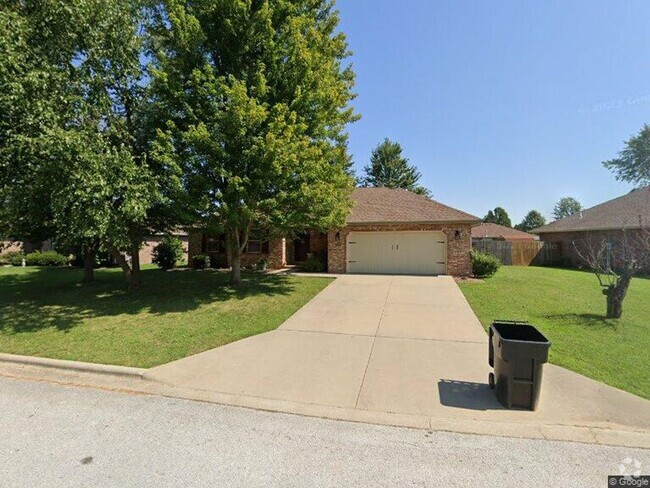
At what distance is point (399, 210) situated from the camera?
57.2ft

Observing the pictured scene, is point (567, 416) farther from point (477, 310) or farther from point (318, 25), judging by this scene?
point (318, 25)

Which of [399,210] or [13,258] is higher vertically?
[399,210]

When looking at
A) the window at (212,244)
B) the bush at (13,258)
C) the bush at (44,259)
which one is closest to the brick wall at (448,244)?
the window at (212,244)

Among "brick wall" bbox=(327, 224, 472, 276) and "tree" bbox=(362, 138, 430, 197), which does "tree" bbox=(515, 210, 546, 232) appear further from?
"brick wall" bbox=(327, 224, 472, 276)

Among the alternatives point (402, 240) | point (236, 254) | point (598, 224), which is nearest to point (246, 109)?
point (236, 254)

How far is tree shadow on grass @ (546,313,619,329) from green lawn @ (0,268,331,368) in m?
6.64

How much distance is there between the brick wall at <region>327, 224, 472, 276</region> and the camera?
15805 mm

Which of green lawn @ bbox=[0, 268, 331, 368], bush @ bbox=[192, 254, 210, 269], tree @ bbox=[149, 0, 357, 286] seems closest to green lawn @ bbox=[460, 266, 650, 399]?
green lawn @ bbox=[0, 268, 331, 368]

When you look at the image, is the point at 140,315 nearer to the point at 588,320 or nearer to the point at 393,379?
the point at 393,379

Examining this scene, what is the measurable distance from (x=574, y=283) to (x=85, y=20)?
61.4 ft

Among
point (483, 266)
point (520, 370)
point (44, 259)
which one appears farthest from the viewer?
point (44, 259)

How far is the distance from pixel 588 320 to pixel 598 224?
57.8 feet

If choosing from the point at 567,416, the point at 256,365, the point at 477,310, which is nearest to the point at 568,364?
the point at 567,416

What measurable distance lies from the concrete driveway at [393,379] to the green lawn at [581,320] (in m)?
0.58
